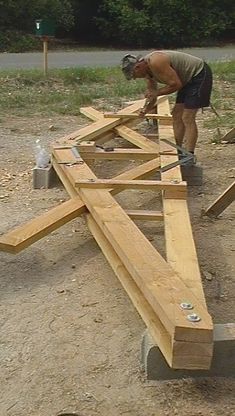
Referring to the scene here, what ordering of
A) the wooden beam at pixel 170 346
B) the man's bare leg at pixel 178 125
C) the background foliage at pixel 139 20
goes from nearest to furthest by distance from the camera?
the wooden beam at pixel 170 346
the man's bare leg at pixel 178 125
the background foliage at pixel 139 20

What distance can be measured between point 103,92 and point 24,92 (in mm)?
1336

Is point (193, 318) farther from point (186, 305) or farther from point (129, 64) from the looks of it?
point (129, 64)

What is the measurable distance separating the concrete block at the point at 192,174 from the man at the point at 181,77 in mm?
501

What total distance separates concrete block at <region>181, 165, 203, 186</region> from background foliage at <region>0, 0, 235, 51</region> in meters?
21.4

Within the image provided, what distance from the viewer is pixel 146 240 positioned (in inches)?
166

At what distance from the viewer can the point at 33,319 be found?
416 centimetres

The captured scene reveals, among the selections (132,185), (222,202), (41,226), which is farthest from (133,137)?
(41,226)

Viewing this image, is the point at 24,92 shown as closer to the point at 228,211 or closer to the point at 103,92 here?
the point at 103,92

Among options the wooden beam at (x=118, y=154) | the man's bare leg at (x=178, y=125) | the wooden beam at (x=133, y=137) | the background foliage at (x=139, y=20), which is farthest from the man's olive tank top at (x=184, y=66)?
the background foliage at (x=139, y=20)

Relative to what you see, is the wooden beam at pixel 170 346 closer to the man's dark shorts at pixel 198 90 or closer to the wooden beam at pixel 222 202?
the wooden beam at pixel 222 202

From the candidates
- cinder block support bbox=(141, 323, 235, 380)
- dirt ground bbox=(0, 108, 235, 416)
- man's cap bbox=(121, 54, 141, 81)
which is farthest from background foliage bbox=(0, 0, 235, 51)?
cinder block support bbox=(141, 323, 235, 380)

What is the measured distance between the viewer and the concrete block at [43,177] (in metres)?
6.82

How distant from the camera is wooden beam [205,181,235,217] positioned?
19.1 ft

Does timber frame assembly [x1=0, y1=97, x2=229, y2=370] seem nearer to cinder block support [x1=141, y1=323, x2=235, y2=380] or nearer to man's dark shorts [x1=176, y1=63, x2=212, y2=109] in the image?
cinder block support [x1=141, y1=323, x2=235, y2=380]
